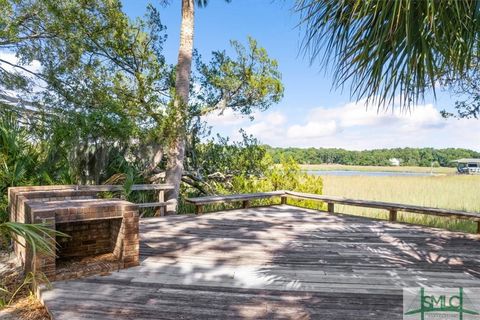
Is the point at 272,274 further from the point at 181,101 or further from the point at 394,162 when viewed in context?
the point at 394,162

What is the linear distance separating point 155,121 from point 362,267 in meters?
5.97

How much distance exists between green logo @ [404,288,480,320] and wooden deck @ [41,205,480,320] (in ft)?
0.46

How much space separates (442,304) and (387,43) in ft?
7.33

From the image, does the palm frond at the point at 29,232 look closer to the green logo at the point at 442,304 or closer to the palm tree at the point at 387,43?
the palm tree at the point at 387,43

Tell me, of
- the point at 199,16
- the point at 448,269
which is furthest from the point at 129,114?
the point at 448,269

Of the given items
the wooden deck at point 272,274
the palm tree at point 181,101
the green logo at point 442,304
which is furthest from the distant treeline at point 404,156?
the green logo at point 442,304

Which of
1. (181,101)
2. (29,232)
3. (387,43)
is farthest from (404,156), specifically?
(29,232)

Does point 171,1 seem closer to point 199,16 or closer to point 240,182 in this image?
point 199,16

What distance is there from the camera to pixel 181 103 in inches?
301

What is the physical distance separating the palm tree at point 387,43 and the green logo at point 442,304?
1.71m

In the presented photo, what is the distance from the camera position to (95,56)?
826cm

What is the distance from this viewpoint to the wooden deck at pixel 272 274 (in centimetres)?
264

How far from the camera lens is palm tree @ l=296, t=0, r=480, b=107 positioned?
1.93 metres

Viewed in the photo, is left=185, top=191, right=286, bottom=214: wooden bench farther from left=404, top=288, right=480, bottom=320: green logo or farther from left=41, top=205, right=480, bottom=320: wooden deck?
left=404, top=288, right=480, bottom=320: green logo
